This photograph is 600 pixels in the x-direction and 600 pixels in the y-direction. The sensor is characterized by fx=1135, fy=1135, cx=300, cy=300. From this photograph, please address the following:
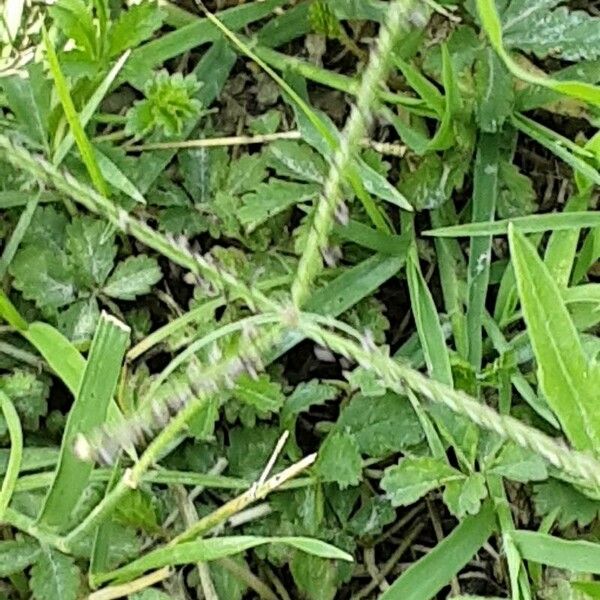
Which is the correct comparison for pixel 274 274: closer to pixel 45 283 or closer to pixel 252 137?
pixel 252 137

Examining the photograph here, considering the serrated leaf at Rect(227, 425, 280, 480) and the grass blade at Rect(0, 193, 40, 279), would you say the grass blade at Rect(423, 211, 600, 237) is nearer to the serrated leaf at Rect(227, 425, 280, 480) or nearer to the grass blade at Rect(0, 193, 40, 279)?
the serrated leaf at Rect(227, 425, 280, 480)

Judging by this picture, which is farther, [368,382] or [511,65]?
[368,382]

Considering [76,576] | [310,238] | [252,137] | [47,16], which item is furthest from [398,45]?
[76,576]

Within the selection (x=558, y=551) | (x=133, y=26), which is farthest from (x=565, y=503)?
(x=133, y=26)

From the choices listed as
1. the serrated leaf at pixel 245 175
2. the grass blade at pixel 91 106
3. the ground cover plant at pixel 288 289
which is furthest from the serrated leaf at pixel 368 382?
the grass blade at pixel 91 106

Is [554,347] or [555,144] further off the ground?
[555,144]

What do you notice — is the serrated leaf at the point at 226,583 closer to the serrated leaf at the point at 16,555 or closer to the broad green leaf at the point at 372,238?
the serrated leaf at the point at 16,555

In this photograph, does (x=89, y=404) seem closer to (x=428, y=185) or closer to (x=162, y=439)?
(x=162, y=439)
